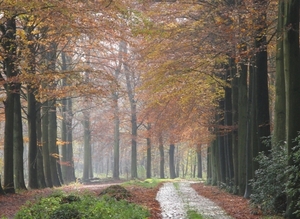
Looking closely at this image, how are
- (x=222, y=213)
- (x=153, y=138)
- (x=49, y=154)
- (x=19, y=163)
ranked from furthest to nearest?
(x=153, y=138)
(x=49, y=154)
(x=19, y=163)
(x=222, y=213)

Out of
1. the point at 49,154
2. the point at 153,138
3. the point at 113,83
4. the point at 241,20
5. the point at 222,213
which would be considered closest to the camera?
the point at 222,213

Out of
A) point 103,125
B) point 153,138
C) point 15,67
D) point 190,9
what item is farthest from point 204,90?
point 103,125

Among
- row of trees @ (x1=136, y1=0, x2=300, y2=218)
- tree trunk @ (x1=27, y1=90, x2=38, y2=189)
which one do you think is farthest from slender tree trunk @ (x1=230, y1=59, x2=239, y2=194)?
tree trunk @ (x1=27, y1=90, x2=38, y2=189)

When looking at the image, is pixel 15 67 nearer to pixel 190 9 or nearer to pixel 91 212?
pixel 190 9

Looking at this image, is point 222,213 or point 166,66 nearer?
point 222,213

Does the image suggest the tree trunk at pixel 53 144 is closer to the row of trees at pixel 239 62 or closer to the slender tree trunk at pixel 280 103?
the row of trees at pixel 239 62

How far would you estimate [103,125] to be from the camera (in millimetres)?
45438

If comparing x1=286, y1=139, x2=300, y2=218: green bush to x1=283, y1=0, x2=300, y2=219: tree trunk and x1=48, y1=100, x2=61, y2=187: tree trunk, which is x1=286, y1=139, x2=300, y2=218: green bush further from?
x1=48, y1=100, x2=61, y2=187: tree trunk

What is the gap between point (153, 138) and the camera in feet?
140

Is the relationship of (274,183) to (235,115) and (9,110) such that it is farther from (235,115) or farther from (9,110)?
(9,110)

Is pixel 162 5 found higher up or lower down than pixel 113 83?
higher up

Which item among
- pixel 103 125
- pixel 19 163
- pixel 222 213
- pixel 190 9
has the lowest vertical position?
pixel 222 213

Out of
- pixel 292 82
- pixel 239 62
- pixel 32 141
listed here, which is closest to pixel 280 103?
pixel 292 82

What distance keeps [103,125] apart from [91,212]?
118ft
